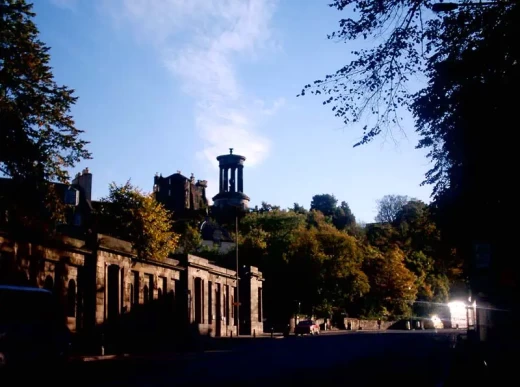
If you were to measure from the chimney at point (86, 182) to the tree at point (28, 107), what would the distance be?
44.8 metres

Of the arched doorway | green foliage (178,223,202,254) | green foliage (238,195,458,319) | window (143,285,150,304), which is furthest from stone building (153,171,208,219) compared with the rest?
the arched doorway

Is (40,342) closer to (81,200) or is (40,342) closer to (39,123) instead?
(39,123)

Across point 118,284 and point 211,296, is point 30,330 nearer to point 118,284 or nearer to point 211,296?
point 118,284

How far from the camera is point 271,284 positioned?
2928 inches

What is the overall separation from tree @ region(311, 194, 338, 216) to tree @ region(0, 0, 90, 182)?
424 ft

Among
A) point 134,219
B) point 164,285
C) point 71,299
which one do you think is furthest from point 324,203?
point 71,299

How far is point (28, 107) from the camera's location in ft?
101

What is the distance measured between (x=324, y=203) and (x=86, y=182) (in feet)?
302

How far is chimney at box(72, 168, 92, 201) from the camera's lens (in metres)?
76.1

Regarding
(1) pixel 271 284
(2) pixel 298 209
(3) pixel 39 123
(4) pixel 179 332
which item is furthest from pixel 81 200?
(2) pixel 298 209

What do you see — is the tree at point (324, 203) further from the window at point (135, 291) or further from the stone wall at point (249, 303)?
the window at point (135, 291)

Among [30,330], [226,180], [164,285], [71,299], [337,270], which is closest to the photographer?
[30,330]

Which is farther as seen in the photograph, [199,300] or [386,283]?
[386,283]

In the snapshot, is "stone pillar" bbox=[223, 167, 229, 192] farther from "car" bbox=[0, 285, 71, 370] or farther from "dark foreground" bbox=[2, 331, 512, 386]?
"car" bbox=[0, 285, 71, 370]
